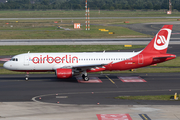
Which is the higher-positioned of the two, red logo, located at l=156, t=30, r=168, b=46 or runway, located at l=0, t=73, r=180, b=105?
red logo, located at l=156, t=30, r=168, b=46

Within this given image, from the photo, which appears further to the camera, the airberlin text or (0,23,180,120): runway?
the airberlin text

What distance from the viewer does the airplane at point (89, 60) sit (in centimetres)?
4056

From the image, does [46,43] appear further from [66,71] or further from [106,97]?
[106,97]

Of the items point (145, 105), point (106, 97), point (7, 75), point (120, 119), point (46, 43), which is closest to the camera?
point (120, 119)

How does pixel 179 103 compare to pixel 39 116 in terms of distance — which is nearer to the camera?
pixel 39 116

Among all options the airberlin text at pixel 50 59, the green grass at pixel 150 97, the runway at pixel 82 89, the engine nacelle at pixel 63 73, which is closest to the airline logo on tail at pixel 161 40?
the runway at pixel 82 89

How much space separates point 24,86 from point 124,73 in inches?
689

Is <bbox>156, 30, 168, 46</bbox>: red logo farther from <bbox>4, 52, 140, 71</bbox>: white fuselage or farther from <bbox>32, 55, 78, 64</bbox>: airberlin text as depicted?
<bbox>32, 55, 78, 64</bbox>: airberlin text

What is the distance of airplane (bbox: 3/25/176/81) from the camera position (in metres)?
40.6

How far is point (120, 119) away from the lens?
2431cm

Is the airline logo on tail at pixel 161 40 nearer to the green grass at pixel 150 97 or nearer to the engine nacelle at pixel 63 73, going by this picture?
the green grass at pixel 150 97

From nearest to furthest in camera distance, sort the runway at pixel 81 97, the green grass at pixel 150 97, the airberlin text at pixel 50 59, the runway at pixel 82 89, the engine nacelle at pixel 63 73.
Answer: the runway at pixel 81 97 < the runway at pixel 82 89 < the green grass at pixel 150 97 < the engine nacelle at pixel 63 73 < the airberlin text at pixel 50 59

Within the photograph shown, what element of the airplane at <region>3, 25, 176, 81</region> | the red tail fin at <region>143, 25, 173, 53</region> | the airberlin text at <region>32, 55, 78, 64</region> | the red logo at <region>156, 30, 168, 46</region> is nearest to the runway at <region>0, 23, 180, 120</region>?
the airplane at <region>3, 25, 176, 81</region>

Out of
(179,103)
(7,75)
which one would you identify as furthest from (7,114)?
(7,75)
